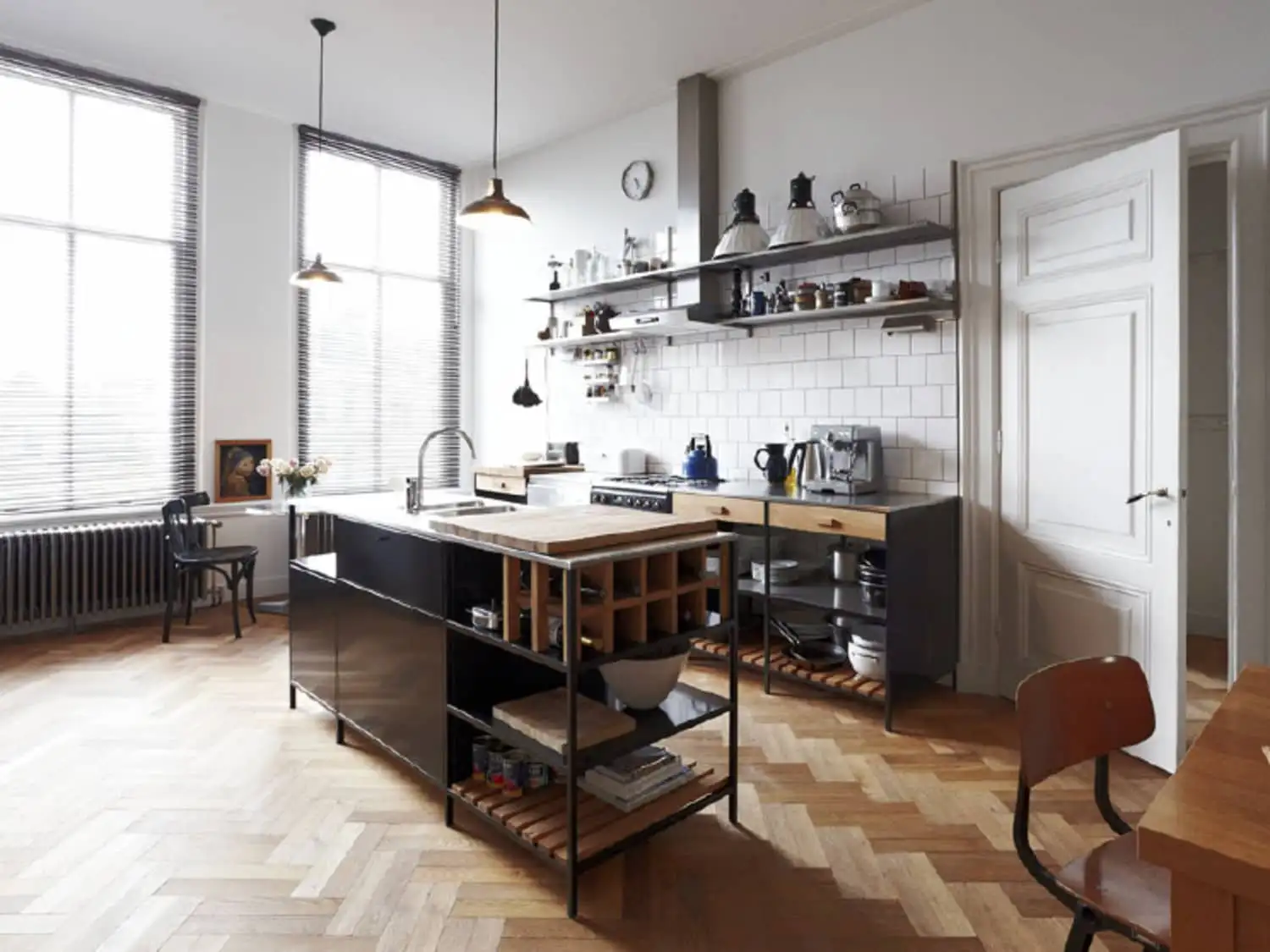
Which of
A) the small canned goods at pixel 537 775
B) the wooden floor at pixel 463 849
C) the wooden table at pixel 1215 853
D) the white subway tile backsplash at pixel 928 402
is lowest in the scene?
the wooden floor at pixel 463 849

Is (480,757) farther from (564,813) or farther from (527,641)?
(527,641)

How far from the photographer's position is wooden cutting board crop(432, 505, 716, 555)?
2.08 meters

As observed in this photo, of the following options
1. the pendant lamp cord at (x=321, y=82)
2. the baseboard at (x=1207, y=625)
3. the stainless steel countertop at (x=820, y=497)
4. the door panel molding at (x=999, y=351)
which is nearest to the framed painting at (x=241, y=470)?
the pendant lamp cord at (x=321, y=82)

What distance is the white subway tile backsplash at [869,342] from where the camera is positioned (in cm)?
405

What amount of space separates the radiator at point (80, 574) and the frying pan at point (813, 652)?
12.1 ft

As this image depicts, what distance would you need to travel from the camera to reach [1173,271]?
9.03 feet

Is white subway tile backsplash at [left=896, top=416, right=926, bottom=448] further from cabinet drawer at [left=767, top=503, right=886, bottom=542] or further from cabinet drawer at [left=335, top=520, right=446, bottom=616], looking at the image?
cabinet drawer at [left=335, top=520, right=446, bottom=616]

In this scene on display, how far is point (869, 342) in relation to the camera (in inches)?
161

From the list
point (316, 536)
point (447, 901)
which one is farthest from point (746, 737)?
point (316, 536)

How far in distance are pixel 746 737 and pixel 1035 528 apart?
1.59m

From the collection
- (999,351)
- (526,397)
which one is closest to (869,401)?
(999,351)

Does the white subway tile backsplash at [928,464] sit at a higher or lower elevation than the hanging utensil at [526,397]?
lower

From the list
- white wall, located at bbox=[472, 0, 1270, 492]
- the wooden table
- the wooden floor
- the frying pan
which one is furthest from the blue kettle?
the wooden table

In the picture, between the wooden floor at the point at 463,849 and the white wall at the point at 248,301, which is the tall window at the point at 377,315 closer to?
the white wall at the point at 248,301
